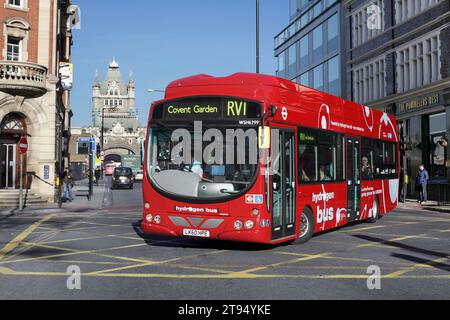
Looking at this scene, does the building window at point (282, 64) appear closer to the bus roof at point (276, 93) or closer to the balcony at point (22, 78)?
the balcony at point (22, 78)

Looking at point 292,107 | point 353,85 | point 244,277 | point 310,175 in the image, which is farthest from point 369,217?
point 353,85

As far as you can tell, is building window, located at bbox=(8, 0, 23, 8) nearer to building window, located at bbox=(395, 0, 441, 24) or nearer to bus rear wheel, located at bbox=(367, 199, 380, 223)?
bus rear wheel, located at bbox=(367, 199, 380, 223)

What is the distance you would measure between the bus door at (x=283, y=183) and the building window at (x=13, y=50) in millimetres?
19146

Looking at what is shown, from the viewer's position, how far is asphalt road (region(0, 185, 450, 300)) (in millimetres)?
6371

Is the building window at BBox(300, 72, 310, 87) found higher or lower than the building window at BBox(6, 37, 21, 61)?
higher

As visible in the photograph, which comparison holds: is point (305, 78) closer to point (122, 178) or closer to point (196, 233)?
point (122, 178)

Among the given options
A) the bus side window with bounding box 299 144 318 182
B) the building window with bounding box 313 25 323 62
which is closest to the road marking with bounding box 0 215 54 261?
the bus side window with bounding box 299 144 318 182

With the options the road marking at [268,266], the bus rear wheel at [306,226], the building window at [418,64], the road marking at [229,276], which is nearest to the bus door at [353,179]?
the bus rear wheel at [306,226]

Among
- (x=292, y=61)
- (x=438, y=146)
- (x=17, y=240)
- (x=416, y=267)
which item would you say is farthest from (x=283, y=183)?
(x=292, y=61)

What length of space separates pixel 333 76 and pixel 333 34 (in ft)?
10.0

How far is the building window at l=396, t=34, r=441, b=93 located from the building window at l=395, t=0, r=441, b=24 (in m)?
1.59

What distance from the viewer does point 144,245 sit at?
34.5ft
